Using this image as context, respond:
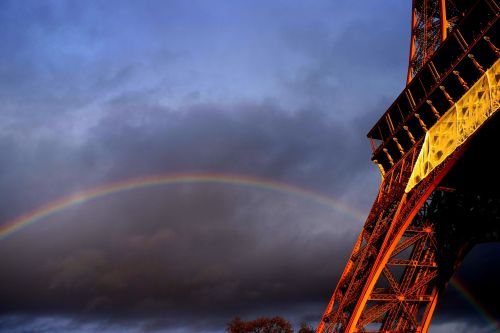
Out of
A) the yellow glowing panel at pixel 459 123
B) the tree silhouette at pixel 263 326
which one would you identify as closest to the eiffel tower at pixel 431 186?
the yellow glowing panel at pixel 459 123

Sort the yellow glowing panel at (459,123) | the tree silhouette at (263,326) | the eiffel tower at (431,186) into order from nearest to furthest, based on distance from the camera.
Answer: the yellow glowing panel at (459,123) → the eiffel tower at (431,186) → the tree silhouette at (263,326)

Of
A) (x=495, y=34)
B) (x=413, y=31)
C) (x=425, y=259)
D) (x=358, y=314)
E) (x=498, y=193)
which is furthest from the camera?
(x=413, y=31)

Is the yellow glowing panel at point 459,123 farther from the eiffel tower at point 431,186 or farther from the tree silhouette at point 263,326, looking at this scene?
the tree silhouette at point 263,326

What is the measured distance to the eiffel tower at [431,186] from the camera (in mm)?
21984

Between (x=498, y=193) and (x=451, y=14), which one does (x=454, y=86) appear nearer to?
(x=498, y=193)

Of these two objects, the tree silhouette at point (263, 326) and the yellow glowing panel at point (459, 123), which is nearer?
the yellow glowing panel at point (459, 123)

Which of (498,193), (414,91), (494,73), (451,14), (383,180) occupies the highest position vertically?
(451,14)

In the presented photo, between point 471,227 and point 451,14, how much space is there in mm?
16331

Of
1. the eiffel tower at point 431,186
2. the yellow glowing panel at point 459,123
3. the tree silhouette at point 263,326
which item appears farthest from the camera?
the tree silhouette at point 263,326

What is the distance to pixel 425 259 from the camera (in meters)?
27.6

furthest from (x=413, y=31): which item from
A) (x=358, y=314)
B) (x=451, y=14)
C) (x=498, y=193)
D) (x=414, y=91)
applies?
(x=358, y=314)

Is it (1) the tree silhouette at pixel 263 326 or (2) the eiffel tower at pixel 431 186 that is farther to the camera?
(1) the tree silhouette at pixel 263 326

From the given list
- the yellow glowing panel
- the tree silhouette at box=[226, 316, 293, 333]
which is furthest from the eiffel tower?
the tree silhouette at box=[226, 316, 293, 333]

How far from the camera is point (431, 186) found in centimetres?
2220
